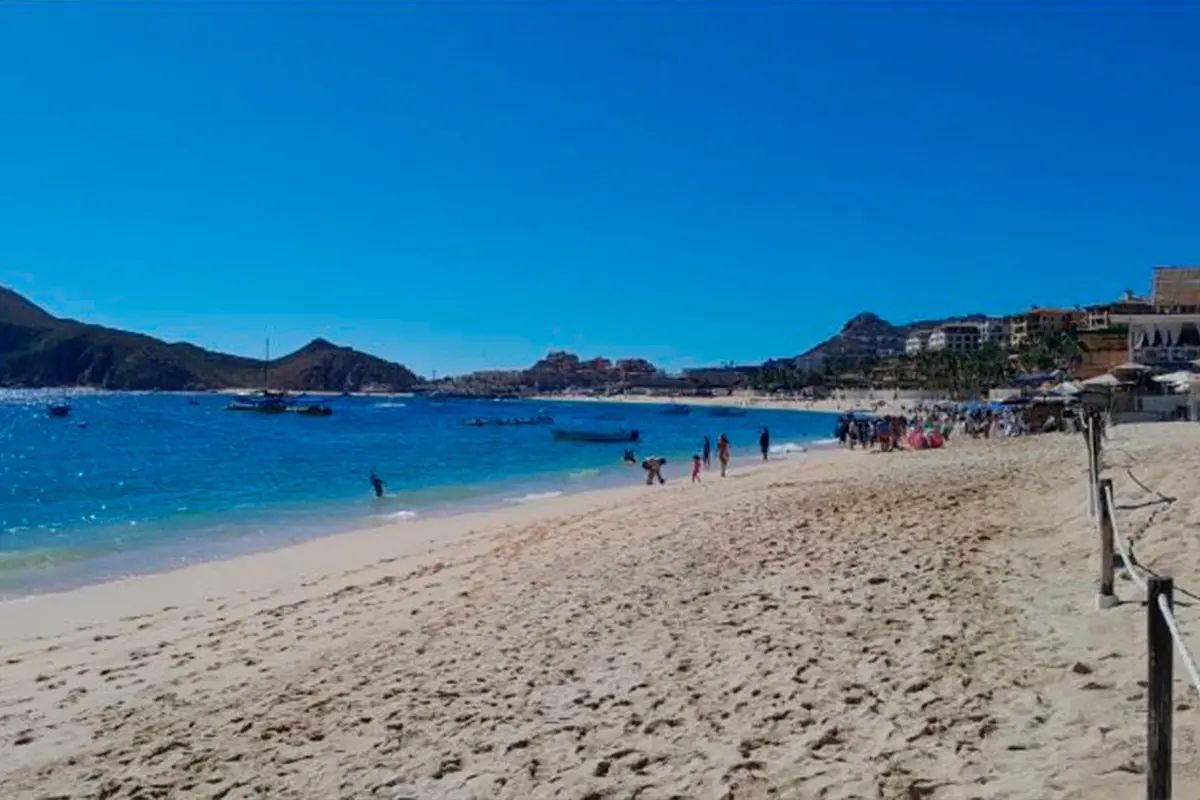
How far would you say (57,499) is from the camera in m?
28.5

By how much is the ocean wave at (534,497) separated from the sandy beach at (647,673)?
12.9 meters

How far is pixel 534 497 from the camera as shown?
88.3 ft

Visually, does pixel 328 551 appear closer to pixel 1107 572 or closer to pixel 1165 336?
pixel 1107 572

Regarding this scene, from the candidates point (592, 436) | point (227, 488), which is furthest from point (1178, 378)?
point (592, 436)

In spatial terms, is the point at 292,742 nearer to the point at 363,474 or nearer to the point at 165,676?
the point at 165,676

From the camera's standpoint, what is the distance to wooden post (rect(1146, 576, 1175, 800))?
3344mm

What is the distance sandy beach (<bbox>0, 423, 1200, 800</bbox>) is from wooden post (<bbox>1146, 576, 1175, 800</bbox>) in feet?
1.48

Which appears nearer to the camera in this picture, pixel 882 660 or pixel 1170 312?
pixel 882 660

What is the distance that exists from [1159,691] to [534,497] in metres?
24.0

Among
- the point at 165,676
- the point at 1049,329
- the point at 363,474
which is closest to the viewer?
the point at 165,676

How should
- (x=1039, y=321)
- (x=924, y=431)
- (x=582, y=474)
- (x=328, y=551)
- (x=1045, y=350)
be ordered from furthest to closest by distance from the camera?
(x=1039, y=321), (x=1045, y=350), (x=924, y=431), (x=582, y=474), (x=328, y=551)

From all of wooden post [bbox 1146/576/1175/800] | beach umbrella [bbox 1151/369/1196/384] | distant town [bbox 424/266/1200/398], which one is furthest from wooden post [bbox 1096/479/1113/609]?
distant town [bbox 424/266/1200/398]

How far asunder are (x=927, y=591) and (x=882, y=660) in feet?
6.81

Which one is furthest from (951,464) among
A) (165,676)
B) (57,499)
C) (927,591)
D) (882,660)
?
(57,499)
